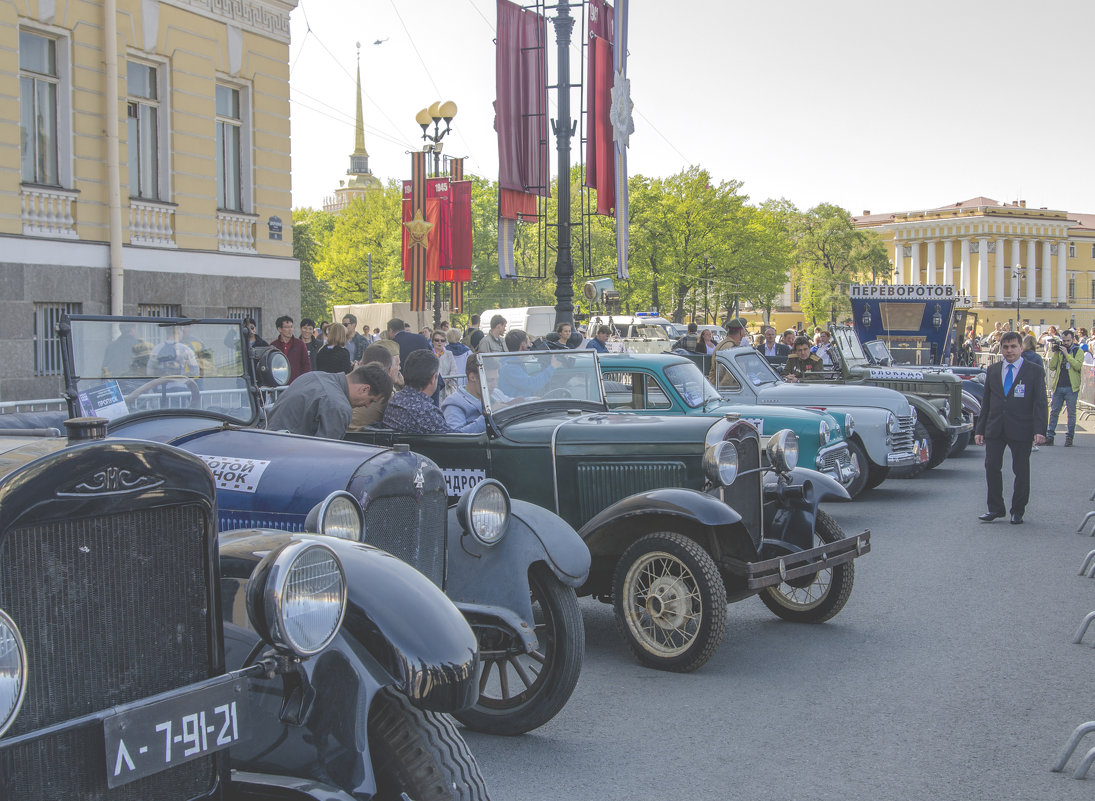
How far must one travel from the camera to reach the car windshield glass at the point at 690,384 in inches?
386

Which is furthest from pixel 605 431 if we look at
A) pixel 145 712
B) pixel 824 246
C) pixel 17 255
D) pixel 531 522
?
pixel 824 246

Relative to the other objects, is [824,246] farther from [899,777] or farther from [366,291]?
[899,777]

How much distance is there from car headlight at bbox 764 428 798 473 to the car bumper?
0.64 meters

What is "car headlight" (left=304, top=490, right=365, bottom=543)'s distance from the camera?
3.74 m

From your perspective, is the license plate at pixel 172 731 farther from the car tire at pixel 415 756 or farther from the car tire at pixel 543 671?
the car tire at pixel 543 671

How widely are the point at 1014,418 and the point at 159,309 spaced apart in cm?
1176

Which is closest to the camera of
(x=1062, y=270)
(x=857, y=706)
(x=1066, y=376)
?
(x=857, y=706)

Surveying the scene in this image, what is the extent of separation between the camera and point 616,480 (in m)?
6.75

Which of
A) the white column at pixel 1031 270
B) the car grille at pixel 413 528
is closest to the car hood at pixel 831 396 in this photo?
the car grille at pixel 413 528

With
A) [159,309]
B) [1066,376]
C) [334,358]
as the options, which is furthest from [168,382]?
[1066,376]

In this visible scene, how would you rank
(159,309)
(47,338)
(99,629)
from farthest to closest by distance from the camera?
(159,309)
(47,338)
(99,629)

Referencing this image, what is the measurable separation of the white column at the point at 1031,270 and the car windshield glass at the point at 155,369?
379ft

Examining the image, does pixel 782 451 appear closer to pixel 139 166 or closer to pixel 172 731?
pixel 172 731

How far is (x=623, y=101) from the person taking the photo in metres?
18.2
